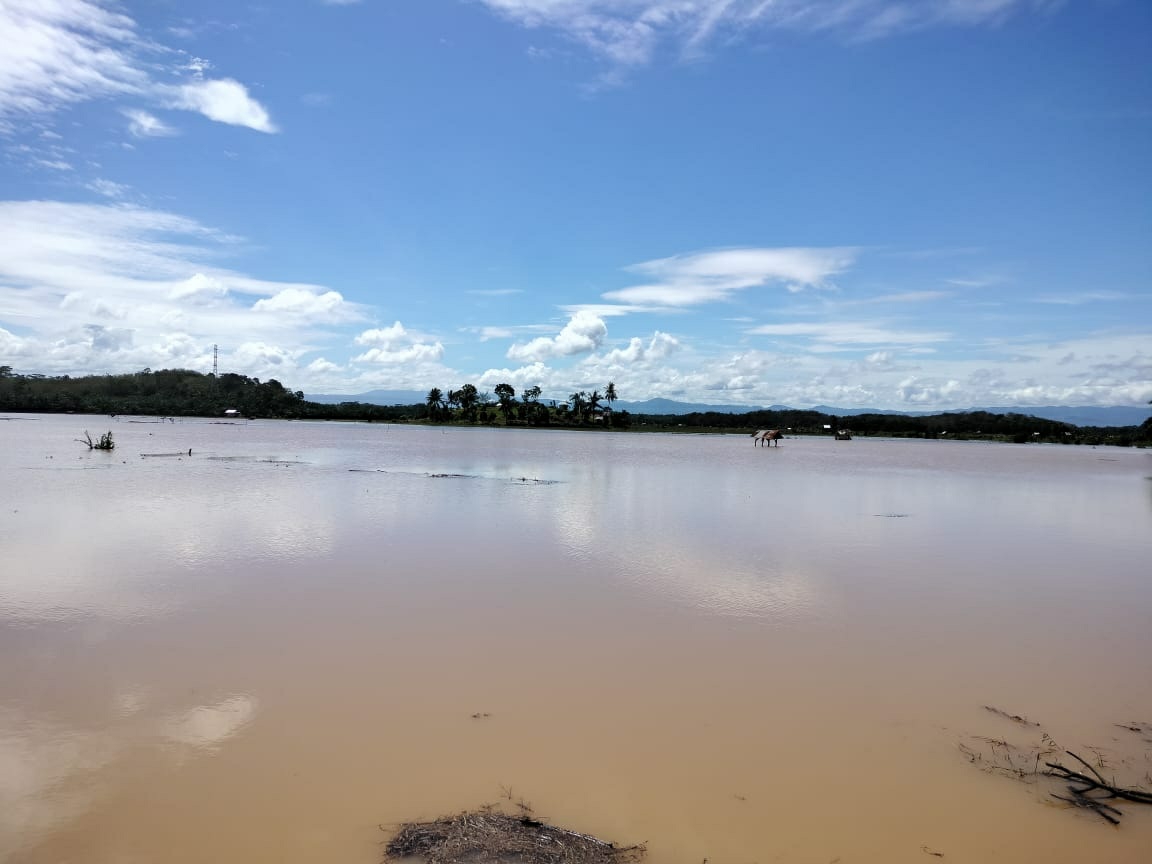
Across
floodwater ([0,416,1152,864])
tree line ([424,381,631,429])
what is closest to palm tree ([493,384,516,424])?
tree line ([424,381,631,429])

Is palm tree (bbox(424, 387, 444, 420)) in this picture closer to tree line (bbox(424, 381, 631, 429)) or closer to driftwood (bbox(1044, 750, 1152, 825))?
tree line (bbox(424, 381, 631, 429))

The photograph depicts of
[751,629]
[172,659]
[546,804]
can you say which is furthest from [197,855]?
[751,629]

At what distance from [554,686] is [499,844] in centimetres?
249

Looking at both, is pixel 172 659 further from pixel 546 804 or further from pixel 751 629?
pixel 751 629

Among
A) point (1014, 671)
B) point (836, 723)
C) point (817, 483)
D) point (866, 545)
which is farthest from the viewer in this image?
point (817, 483)

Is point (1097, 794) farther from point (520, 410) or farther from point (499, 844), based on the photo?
point (520, 410)

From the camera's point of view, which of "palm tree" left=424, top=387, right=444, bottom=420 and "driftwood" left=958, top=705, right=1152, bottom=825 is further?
"palm tree" left=424, top=387, right=444, bottom=420

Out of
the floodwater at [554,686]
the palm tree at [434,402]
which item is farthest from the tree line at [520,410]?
the floodwater at [554,686]

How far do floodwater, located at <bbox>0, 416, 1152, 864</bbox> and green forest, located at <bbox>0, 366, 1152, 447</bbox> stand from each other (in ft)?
356

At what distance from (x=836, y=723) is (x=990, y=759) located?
3.58ft

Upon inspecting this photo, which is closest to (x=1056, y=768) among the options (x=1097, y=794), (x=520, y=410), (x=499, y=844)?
(x=1097, y=794)

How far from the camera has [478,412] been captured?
413ft

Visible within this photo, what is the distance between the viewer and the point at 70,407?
138500 mm

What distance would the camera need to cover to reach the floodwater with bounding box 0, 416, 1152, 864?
4.12m
